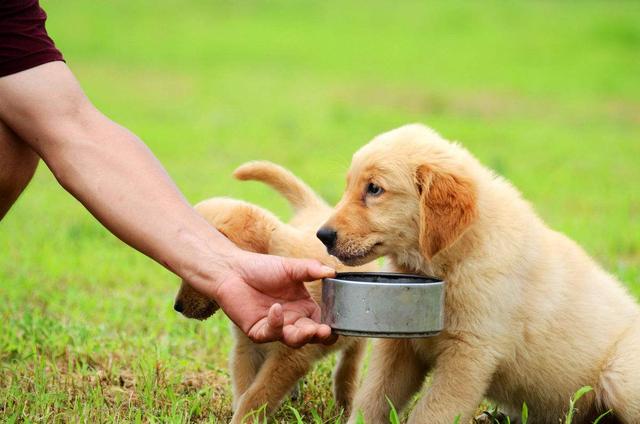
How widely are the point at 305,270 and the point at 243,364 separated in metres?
0.92

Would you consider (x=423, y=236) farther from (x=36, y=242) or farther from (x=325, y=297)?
(x=36, y=242)

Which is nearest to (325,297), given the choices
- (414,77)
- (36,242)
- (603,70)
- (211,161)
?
(36,242)

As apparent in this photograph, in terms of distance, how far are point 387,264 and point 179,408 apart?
89 cm

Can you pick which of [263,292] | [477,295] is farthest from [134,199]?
[477,295]

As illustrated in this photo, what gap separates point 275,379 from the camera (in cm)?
352

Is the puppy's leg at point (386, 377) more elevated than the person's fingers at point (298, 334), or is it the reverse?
the person's fingers at point (298, 334)

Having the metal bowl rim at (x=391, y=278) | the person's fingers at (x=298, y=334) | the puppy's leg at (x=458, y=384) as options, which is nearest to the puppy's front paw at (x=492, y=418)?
the puppy's leg at (x=458, y=384)

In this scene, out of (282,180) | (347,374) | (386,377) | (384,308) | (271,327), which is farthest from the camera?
(282,180)

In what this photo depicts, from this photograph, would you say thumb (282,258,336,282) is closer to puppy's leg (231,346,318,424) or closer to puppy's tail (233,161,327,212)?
puppy's leg (231,346,318,424)

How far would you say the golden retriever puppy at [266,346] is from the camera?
11.6 ft

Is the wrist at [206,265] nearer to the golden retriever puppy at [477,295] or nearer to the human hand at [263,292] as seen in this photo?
the human hand at [263,292]

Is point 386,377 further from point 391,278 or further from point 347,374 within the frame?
point 347,374

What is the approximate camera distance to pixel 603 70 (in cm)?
1681

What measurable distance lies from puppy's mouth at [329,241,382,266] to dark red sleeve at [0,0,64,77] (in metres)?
1.13
